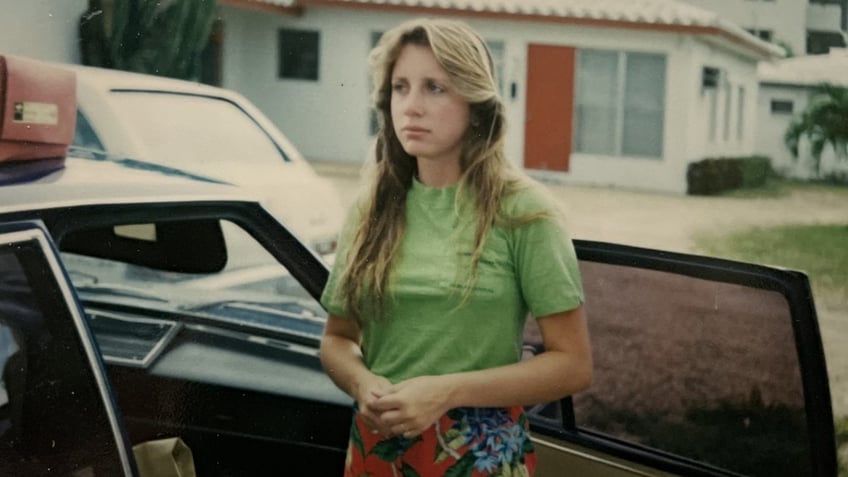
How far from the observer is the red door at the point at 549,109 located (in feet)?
11.5

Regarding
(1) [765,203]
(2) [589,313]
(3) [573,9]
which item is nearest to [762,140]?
(1) [765,203]

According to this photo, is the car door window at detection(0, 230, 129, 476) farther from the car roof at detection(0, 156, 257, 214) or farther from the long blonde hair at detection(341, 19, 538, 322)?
the long blonde hair at detection(341, 19, 538, 322)

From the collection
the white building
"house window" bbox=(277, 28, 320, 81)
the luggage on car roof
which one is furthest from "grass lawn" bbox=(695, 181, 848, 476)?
the luggage on car roof

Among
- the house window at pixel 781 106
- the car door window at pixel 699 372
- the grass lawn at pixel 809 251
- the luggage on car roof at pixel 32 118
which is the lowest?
the car door window at pixel 699 372

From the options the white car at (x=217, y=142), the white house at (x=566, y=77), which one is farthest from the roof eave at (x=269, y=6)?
the white car at (x=217, y=142)

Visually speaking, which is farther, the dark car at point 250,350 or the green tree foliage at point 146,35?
the green tree foliage at point 146,35

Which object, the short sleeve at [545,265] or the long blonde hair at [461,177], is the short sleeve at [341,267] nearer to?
the long blonde hair at [461,177]

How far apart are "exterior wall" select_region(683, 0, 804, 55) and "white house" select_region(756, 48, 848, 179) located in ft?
0.20

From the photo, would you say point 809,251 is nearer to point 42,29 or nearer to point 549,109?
point 549,109

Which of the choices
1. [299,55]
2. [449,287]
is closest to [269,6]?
[299,55]

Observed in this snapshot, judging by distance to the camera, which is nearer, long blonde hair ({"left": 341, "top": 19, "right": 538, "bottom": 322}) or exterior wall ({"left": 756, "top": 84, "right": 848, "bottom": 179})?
long blonde hair ({"left": 341, "top": 19, "right": 538, "bottom": 322})

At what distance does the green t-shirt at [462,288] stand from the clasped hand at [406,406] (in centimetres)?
6

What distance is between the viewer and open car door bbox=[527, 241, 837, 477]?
183cm

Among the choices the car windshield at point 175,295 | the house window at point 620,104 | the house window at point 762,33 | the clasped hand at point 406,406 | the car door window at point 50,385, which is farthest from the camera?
the house window at point 620,104
